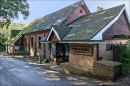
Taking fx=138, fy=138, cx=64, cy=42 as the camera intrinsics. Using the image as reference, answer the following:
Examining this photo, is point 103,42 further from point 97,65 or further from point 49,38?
point 49,38

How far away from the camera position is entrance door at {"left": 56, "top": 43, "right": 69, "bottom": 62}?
53.5 ft

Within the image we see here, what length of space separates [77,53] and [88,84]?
15.0ft

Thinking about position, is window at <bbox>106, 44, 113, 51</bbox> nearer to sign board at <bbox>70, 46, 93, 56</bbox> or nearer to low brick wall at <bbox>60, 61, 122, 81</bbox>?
sign board at <bbox>70, 46, 93, 56</bbox>

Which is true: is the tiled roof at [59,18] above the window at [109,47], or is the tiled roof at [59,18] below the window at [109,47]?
above

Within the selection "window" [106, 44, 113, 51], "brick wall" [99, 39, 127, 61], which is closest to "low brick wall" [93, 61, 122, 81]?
"brick wall" [99, 39, 127, 61]

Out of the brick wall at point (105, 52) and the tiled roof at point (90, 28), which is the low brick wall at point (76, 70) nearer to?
the brick wall at point (105, 52)

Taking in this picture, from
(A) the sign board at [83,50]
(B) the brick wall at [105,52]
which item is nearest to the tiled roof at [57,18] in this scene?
(A) the sign board at [83,50]

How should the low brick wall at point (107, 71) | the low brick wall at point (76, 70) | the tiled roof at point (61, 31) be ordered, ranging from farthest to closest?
the tiled roof at point (61, 31), the low brick wall at point (76, 70), the low brick wall at point (107, 71)

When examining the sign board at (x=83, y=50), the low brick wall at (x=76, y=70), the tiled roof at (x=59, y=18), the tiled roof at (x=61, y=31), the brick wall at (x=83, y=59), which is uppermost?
the tiled roof at (x=59, y=18)

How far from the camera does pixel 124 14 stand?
51.5ft

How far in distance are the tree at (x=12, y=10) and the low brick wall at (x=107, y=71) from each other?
1473cm

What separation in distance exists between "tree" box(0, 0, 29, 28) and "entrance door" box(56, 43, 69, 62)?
353 inches

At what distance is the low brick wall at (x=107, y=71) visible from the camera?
8.83m

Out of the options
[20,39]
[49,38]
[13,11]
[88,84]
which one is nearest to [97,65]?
[88,84]
